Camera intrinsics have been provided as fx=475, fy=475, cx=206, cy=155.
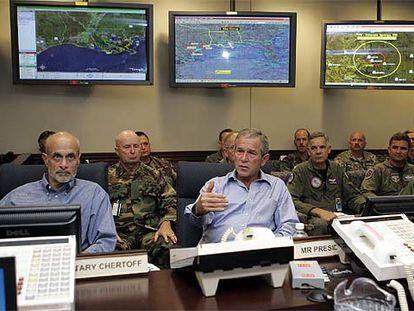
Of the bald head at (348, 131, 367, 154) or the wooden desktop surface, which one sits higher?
the bald head at (348, 131, 367, 154)

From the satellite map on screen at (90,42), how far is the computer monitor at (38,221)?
112 inches

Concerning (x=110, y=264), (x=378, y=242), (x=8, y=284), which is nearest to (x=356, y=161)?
(x=378, y=242)

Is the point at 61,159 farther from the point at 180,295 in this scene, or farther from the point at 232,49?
the point at 232,49

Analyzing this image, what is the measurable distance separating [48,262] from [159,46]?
3736mm

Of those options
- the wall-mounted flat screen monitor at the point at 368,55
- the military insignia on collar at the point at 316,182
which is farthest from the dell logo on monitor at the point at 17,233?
the wall-mounted flat screen monitor at the point at 368,55

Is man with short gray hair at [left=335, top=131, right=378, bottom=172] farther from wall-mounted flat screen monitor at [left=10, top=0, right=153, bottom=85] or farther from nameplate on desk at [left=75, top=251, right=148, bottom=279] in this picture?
nameplate on desk at [left=75, top=251, right=148, bottom=279]

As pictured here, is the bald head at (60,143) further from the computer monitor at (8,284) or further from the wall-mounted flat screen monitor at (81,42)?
the wall-mounted flat screen monitor at (81,42)

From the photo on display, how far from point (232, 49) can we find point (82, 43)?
1.33 m

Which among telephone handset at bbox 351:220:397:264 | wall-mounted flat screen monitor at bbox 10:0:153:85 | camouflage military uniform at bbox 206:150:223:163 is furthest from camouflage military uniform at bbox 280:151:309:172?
telephone handset at bbox 351:220:397:264

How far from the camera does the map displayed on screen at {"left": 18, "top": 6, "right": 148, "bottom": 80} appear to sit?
398 centimetres

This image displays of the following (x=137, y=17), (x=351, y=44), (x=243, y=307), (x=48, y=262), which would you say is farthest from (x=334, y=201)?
(x=48, y=262)

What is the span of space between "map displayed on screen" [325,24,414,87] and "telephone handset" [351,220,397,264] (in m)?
3.19

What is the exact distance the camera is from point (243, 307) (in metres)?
1.36

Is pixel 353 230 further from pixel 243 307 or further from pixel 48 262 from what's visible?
pixel 48 262
